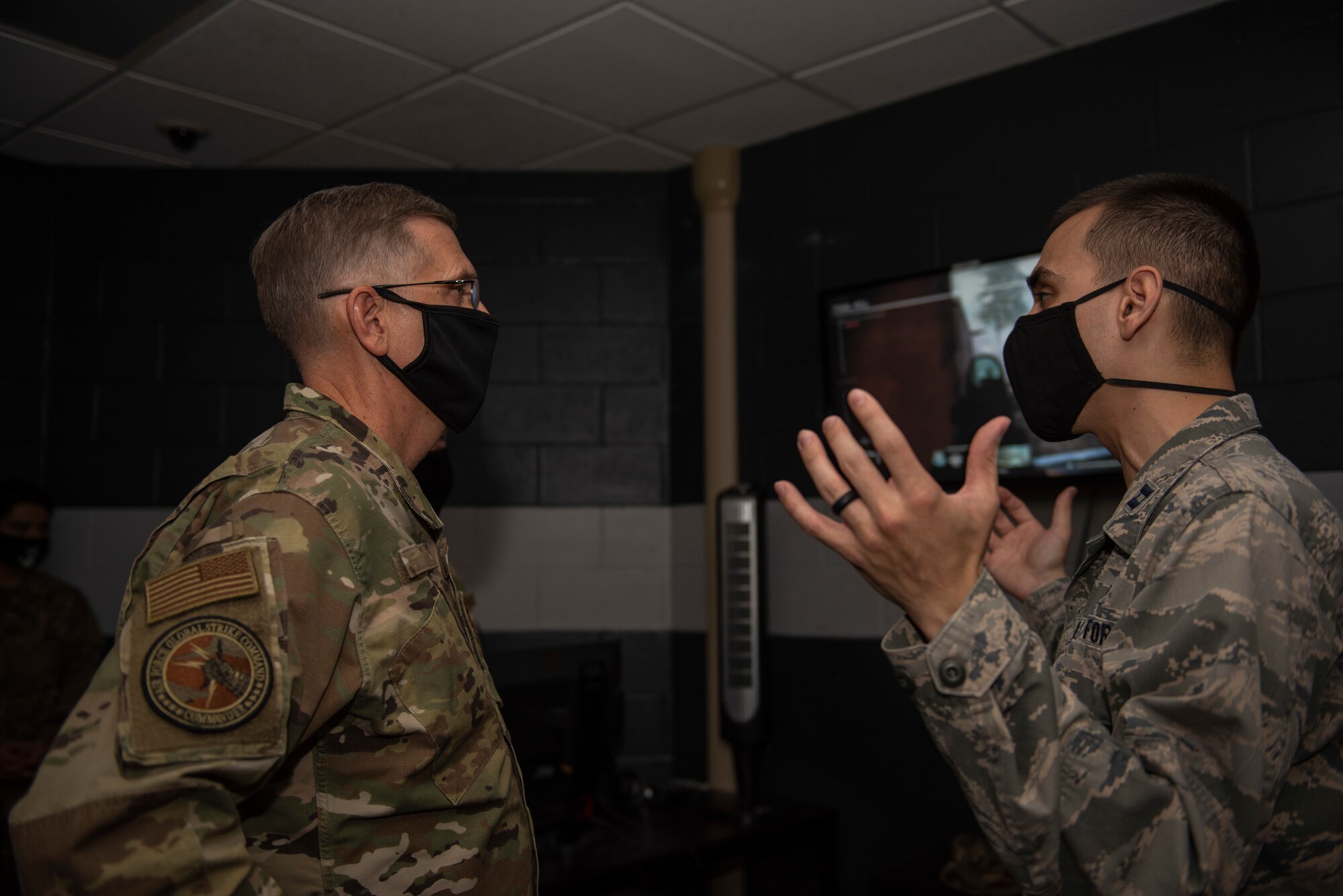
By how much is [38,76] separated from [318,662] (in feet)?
9.29

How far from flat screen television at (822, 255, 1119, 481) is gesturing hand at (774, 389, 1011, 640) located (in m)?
2.03

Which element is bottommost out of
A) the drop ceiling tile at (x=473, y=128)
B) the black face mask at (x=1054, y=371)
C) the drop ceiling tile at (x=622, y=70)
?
the black face mask at (x=1054, y=371)

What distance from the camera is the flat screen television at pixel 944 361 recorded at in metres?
2.83

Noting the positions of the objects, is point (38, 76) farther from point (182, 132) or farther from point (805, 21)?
point (805, 21)

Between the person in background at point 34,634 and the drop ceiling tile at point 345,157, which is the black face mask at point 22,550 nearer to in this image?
the person in background at point 34,634

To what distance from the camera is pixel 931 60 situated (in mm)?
2996

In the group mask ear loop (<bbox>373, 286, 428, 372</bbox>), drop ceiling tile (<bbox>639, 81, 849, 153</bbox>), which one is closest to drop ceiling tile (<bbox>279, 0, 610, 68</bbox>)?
drop ceiling tile (<bbox>639, 81, 849, 153</bbox>)

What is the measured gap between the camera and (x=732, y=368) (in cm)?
364

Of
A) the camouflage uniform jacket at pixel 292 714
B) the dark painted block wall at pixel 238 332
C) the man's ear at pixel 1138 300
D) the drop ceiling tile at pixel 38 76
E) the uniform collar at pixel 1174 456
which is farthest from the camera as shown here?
the dark painted block wall at pixel 238 332

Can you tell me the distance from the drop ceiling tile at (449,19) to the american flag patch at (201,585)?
2010mm

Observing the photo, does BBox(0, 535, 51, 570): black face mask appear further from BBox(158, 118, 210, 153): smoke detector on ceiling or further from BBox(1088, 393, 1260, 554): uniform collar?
BBox(1088, 393, 1260, 554): uniform collar

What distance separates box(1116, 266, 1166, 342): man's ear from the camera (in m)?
1.37

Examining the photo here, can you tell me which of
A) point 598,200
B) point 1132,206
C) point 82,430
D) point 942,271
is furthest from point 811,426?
point 82,430

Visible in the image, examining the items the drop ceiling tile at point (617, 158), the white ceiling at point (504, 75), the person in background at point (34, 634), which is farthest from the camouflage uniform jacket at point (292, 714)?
the person in background at point (34, 634)
